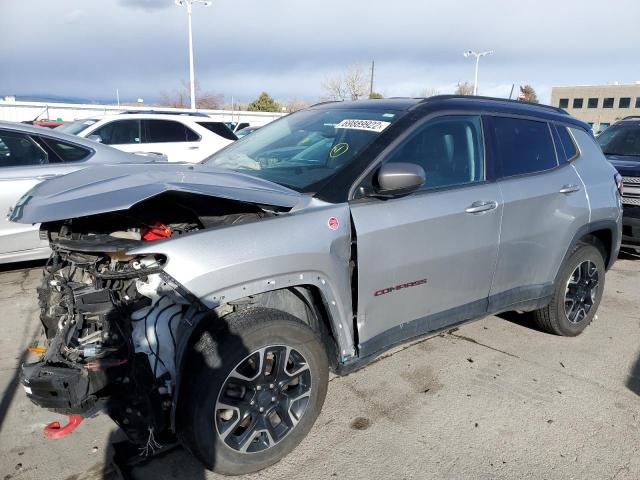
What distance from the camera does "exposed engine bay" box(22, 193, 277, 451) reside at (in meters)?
2.22

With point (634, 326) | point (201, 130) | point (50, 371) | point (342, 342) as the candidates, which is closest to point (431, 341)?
point (342, 342)

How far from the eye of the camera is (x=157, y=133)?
32.9ft

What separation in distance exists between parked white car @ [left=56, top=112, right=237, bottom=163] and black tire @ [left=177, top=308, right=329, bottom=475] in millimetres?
7631

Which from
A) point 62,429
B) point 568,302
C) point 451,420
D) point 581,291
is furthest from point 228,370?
point 581,291

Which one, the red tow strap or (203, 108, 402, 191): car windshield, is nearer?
the red tow strap

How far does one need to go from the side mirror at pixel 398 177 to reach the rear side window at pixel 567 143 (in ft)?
6.31

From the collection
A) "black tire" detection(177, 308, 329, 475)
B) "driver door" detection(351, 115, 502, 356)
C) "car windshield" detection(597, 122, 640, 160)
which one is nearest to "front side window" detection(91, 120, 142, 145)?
"driver door" detection(351, 115, 502, 356)

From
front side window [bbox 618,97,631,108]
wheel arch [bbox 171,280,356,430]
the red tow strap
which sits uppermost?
front side window [bbox 618,97,631,108]

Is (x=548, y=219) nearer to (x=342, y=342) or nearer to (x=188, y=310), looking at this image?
(x=342, y=342)

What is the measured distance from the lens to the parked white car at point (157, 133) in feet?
31.3

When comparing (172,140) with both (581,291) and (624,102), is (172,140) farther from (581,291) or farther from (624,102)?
(624,102)

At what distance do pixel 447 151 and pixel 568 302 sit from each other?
186 cm

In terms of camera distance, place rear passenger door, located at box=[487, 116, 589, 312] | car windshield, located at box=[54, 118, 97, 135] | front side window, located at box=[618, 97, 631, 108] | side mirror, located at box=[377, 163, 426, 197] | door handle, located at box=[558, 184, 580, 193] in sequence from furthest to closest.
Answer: front side window, located at box=[618, 97, 631, 108], car windshield, located at box=[54, 118, 97, 135], door handle, located at box=[558, 184, 580, 193], rear passenger door, located at box=[487, 116, 589, 312], side mirror, located at box=[377, 163, 426, 197]

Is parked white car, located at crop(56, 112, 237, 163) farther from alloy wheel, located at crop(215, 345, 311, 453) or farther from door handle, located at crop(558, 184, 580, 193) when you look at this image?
alloy wheel, located at crop(215, 345, 311, 453)
